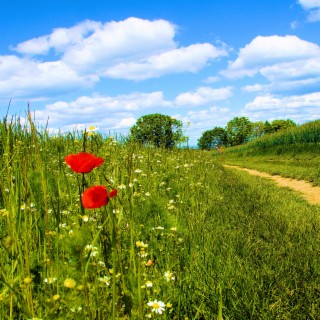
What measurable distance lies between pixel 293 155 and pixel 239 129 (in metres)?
64.1

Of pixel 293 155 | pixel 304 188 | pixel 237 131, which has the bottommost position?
pixel 304 188

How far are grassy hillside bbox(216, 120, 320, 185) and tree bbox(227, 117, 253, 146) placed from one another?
52070 mm

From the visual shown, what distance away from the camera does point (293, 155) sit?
1684cm

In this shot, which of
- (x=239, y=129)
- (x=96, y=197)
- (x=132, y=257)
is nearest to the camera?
(x=96, y=197)

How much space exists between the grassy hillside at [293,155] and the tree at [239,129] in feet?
171

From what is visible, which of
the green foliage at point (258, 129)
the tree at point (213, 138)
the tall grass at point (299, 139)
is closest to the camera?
the tall grass at point (299, 139)

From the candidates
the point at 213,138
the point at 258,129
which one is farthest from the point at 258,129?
the point at 213,138

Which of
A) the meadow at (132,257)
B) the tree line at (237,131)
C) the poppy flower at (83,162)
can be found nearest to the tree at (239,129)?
the tree line at (237,131)

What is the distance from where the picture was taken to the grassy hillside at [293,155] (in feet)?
37.8

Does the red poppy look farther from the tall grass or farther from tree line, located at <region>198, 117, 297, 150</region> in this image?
tree line, located at <region>198, 117, 297, 150</region>

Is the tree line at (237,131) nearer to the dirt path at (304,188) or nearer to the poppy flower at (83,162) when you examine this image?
the dirt path at (304,188)

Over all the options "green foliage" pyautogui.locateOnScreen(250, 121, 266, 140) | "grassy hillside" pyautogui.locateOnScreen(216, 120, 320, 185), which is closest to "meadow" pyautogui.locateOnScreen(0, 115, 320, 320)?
"grassy hillside" pyautogui.locateOnScreen(216, 120, 320, 185)

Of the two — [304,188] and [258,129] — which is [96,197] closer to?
[304,188]

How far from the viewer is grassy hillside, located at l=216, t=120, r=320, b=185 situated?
37.8 feet
